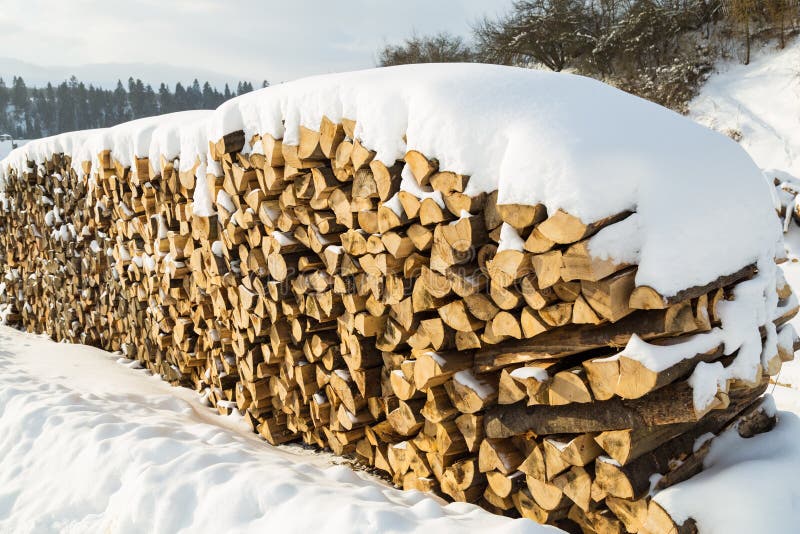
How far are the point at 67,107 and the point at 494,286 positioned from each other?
77.5 meters

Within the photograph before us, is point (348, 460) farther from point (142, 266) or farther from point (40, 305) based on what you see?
point (40, 305)

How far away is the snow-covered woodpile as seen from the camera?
1.69 metres

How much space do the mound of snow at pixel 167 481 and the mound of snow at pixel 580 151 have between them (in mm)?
1026

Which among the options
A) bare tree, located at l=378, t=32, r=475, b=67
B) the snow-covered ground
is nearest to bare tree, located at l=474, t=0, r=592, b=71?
bare tree, located at l=378, t=32, r=475, b=67

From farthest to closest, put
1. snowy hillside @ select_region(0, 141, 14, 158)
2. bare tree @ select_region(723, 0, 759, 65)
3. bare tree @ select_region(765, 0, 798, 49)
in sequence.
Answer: snowy hillside @ select_region(0, 141, 14, 158), bare tree @ select_region(723, 0, 759, 65), bare tree @ select_region(765, 0, 798, 49)

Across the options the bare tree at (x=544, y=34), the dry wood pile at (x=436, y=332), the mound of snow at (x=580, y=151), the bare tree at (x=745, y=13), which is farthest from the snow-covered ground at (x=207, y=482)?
the bare tree at (x=544, y=34)

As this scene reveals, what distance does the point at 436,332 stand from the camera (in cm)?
217

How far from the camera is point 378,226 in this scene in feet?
7.51

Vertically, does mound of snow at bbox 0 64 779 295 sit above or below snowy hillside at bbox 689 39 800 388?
below

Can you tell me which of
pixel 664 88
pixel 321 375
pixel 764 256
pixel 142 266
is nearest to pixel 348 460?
pixel 321 375

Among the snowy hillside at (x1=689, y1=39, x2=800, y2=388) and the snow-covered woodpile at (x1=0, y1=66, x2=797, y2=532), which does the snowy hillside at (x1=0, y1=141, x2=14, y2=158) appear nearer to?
the snowy hillside at (x1=689, y1=39, x2=800, y2=388)

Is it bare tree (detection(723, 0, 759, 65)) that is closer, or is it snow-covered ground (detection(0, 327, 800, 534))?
snow-covered ground (detection(0, 327, 800, 534))

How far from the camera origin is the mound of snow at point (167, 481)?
76.2 inches

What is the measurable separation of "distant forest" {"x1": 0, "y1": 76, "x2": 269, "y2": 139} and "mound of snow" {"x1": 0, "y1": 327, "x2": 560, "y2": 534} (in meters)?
69.6
